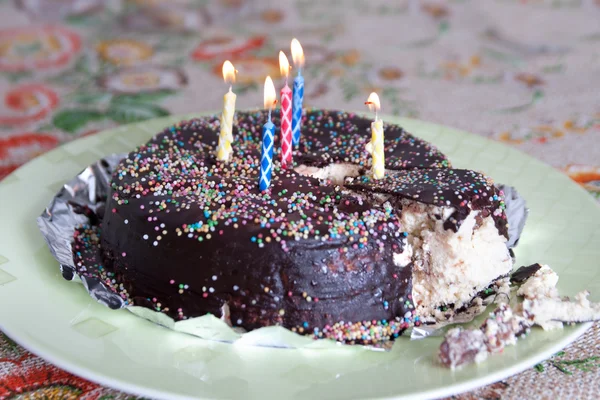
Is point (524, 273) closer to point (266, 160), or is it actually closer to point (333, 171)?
point (333, 171)

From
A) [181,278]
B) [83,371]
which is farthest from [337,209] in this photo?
[83,371]

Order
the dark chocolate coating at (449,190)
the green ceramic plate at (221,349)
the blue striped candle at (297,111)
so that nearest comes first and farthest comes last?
the green ceramic plate at (221,349) < the dark chocolate coating at (449,190) < the blue striped candle at (297,111)

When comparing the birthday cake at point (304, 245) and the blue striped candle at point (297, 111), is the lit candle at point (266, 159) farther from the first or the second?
the blue striped candle at point (297, 111)

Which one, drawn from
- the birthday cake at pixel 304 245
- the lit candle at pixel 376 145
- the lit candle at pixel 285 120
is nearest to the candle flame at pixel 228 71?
the lit candle at pixel 285 120

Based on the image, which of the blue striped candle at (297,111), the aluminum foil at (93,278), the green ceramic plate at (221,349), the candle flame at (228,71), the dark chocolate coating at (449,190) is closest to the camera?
the green ceramic plate at (221,349)

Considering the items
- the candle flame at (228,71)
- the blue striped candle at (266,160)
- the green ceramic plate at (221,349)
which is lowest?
the green ceramic plate at (221,349)

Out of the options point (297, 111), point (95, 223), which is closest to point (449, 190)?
point (297, 111)
